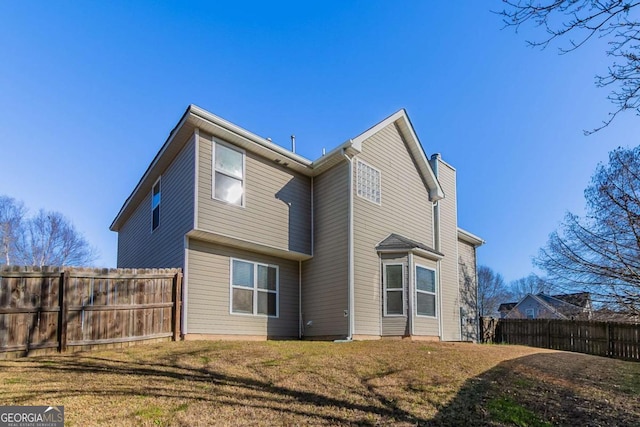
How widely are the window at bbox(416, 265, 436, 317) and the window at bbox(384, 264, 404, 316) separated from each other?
25.2 inches

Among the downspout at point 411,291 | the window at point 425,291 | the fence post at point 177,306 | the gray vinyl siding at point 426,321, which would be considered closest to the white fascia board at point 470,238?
the gray vinyl siding at point 426,321

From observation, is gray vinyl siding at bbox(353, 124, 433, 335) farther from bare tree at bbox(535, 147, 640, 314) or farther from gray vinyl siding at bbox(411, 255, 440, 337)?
bare tree at bbox(535, 147, 640, 314)

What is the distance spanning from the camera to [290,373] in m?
6.55

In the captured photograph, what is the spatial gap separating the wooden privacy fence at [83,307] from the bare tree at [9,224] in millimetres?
24604

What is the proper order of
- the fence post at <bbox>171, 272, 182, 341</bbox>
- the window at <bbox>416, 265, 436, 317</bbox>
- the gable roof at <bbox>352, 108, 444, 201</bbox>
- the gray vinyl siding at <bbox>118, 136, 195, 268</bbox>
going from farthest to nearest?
the gable roof at <bbox>352, 108, 444, 201</bbox> < the window at <bbox>416, 265, 436, 317</bbox> < the gray vinyl siding at <bbox>118, 136, 195, 268</bbox> < the fence post at <bbox>171, 272, 182, 341</bbox>

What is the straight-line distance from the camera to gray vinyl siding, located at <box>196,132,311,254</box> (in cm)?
1066

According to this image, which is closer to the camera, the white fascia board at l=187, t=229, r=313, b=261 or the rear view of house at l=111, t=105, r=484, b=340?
the white fascia board at l=187, t=229, r=313, b=261

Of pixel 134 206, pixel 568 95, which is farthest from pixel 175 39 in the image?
pixel 568 95

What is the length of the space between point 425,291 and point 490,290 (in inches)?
1902

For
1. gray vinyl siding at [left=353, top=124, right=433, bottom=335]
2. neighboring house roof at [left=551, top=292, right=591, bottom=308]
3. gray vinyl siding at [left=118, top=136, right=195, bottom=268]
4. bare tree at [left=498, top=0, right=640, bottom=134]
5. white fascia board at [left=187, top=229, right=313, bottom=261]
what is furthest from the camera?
neighboring house roof at [left=551, top=292, right=591, bottom=308]

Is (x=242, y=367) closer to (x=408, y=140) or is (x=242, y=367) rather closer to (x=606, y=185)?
(x=408, y=140)

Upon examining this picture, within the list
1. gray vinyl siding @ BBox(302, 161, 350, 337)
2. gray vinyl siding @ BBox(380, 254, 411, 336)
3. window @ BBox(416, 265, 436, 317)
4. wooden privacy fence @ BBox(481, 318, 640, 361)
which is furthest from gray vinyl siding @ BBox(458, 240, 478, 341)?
gray vinyl siding @ BBox(302, 161, 350, 337)

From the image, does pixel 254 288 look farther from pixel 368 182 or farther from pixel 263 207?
pixel 368 182

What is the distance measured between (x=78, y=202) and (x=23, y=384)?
29687 millimetres
